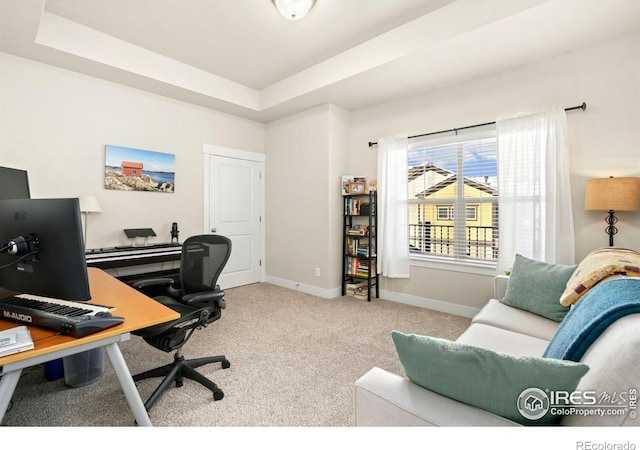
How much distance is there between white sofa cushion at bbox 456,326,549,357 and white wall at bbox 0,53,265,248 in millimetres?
3670

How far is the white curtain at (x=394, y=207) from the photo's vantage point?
381 cm

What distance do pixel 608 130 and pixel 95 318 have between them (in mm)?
3867

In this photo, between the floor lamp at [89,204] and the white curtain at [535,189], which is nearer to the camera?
the white curtain at [535,189]

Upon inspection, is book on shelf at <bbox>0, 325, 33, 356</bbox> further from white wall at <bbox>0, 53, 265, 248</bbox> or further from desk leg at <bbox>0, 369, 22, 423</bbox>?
white wall at <bbox>0, 53, 265, 248</bbox>

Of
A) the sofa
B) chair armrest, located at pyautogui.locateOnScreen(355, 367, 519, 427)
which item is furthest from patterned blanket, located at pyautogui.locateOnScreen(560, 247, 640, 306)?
chair armrest, located at pyautogui.locateOnScreen(355, 367, 519, 427)

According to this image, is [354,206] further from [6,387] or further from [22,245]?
[6,387]

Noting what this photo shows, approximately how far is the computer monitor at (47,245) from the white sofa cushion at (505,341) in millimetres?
1919

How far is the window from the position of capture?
332cm

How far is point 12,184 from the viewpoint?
2068 mm

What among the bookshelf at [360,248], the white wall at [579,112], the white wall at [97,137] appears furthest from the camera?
the bookshelf at [360,248]

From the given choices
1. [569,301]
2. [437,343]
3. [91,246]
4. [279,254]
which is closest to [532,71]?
[569,301]

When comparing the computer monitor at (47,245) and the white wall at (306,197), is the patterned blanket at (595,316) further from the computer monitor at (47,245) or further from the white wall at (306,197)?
the white wall at (306,197)

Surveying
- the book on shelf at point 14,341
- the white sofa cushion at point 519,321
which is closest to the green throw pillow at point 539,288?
the white sofa cushion at point 519,321

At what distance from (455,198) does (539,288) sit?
5.28ft
